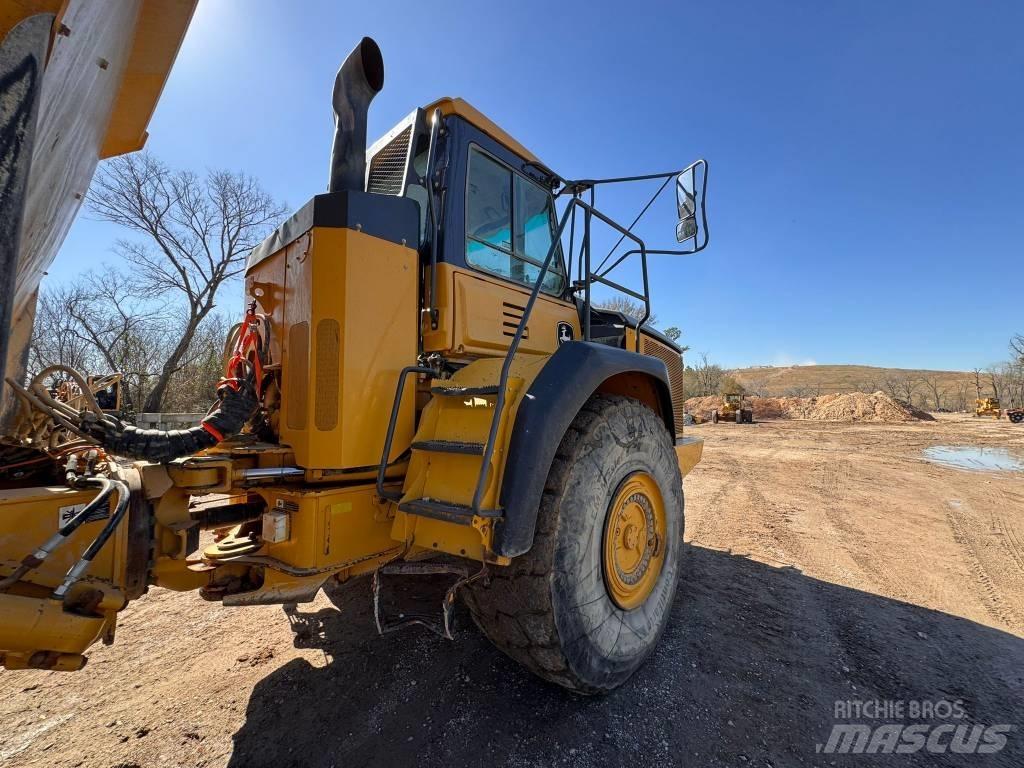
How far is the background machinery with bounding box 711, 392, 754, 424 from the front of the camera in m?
→ 28.8

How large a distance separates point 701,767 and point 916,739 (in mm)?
1032

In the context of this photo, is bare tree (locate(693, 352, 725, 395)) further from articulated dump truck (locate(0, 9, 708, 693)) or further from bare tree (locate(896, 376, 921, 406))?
articulated dump truck (locate(0, 9, 708, 693))

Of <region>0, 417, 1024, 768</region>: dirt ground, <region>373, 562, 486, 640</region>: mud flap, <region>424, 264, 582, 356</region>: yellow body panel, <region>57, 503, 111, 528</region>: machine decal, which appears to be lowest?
<region>0, 417, 1024, 768</region>: dirt ground

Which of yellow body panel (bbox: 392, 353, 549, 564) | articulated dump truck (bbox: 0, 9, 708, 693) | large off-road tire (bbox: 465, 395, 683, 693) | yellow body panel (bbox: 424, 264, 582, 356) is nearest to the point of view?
articulated dump truck (bbox: 0, 9, 708, 693)

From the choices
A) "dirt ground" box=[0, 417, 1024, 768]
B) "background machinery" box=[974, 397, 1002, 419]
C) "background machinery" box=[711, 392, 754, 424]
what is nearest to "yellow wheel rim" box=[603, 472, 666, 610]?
"dirt ground" box=[0, 417, 1024, 768]

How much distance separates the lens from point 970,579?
3.87 m

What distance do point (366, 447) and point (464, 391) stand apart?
1.65 ft

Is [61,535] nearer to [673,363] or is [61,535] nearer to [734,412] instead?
[673,363]

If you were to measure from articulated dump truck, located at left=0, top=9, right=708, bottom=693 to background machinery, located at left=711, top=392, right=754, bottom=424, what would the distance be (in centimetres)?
2918

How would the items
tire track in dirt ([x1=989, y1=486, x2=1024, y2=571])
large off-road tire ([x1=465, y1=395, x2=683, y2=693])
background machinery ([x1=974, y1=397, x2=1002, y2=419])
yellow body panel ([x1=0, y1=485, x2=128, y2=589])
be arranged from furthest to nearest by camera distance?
1. background machinery ([x1=974, y1=397, x2=1002, y2=419])
2. tire track in dirt ([x1=989, y1=486, x2=1024, y2=571])
3. large off-road tire ([x1=465, y1=395, x2=683, y2=693])
4. yellow body panel ([x1=0, y1=485, x2=128, y2=589])

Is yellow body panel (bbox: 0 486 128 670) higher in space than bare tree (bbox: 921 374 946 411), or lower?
lower

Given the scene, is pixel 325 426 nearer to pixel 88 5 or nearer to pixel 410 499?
pixel 410 499

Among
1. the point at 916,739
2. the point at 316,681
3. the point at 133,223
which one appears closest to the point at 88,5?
the point at 316,681

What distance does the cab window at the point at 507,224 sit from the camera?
2549mm
